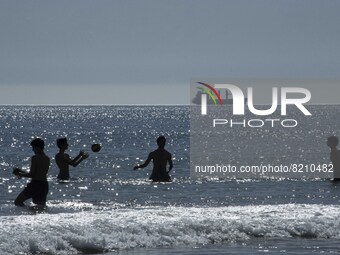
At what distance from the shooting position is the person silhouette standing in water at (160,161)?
27.1 m

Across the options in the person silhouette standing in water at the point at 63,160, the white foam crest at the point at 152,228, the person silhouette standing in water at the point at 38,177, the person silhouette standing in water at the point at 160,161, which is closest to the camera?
the white foam crest at the point at 152,228

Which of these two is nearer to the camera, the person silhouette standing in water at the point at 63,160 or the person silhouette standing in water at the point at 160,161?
the person silhouette standing in water at the point at 63,160

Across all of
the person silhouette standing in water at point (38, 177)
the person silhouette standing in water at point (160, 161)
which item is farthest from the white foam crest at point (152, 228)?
the person silhouette standing in water at point (160, 161)

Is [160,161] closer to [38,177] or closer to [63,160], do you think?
[63,160]

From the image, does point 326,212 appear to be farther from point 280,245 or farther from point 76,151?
point 76,151

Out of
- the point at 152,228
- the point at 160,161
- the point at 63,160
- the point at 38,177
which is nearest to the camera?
the point at 152,228

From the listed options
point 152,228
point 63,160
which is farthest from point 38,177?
point 63,160

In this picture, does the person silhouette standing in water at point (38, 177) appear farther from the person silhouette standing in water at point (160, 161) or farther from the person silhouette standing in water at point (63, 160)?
the person silhouette standing in water at point (160, 161)

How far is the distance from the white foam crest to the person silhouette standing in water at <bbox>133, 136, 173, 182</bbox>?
6451mm

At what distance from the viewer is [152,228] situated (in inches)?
703

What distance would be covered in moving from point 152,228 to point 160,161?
33.7ft

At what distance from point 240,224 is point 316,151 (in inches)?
1926

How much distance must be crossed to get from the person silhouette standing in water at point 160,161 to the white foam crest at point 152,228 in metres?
6.45

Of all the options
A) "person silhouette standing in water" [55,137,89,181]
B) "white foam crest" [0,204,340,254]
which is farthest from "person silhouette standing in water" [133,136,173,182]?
"white foam crest" [0,204,340,254]
